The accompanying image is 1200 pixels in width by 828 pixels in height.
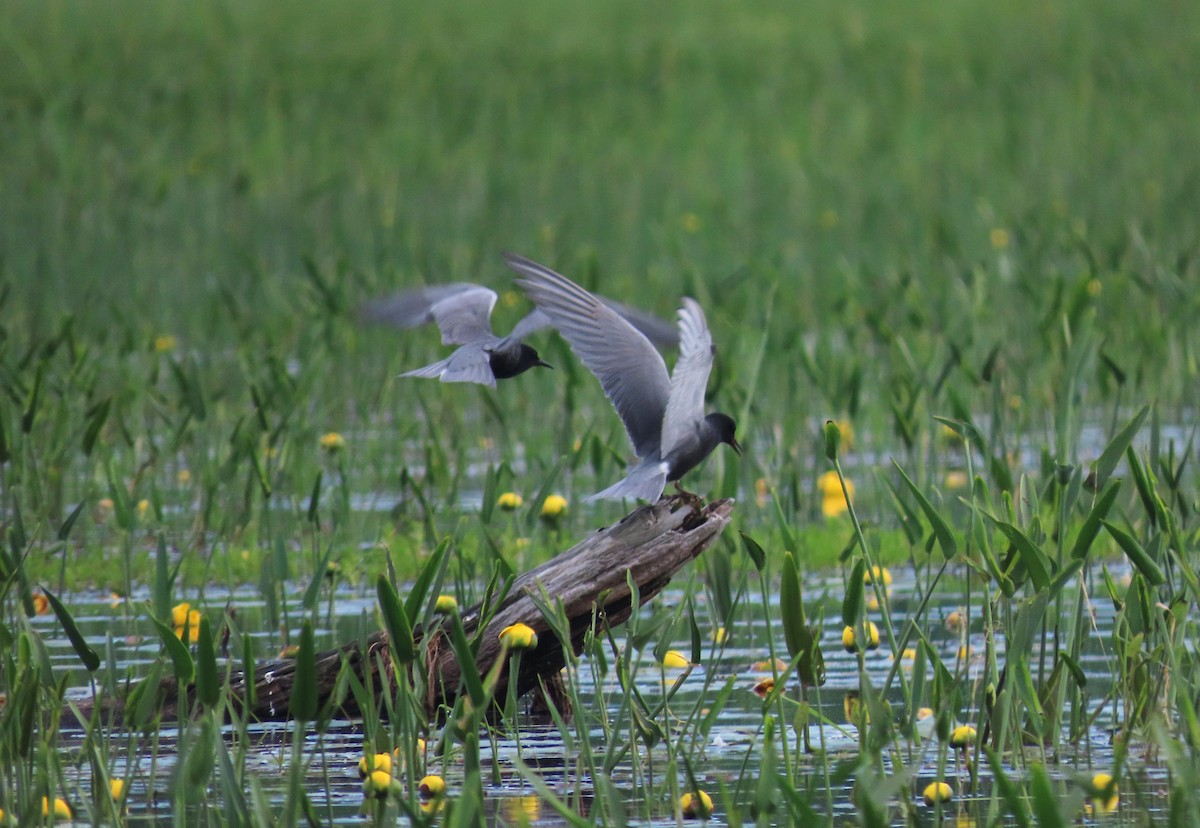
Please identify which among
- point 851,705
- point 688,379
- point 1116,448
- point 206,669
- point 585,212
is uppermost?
point 585,212

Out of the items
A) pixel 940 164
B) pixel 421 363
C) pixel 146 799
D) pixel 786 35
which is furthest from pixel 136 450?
pixel 786 35

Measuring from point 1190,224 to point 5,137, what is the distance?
8.02 m

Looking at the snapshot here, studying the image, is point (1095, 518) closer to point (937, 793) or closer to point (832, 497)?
point (937, 793)

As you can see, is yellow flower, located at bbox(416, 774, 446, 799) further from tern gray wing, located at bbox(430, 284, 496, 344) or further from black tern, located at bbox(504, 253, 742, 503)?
tern gray wing, located at bbox(430, 284, 496, 344)

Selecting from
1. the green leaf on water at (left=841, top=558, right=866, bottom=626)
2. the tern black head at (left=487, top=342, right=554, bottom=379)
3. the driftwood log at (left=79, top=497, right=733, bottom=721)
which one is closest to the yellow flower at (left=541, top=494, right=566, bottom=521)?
the tern black head at (left=487, top=342, right=554, bottom=379)

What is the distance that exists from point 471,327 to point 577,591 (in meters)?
1.17

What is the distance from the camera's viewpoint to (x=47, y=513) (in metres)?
6.51

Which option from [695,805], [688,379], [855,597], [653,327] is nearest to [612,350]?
[688,379]

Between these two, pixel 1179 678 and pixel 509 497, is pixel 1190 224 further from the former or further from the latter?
pixel 1179 678

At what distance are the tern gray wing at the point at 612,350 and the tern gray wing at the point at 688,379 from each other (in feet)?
0.24

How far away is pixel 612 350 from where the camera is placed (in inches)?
181

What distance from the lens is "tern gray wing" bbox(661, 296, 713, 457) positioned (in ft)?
14.2

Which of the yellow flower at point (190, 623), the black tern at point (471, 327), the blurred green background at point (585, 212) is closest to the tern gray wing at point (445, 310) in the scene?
the black tern at point (471, 327)

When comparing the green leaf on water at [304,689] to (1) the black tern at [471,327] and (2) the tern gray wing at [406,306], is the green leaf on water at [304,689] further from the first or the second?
(2) the tern gray wing at [406,306]
